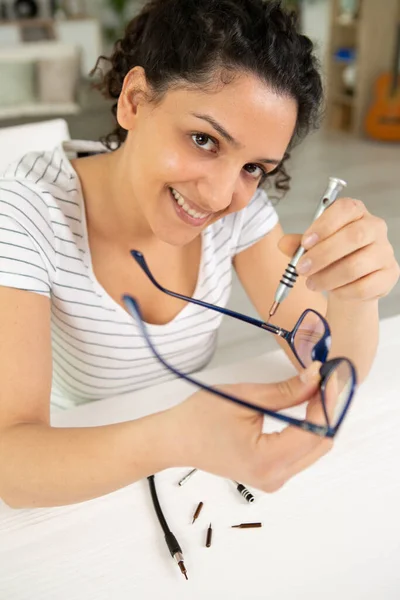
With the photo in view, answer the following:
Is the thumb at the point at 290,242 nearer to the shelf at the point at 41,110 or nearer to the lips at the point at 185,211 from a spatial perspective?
the lips at the point at 185,211

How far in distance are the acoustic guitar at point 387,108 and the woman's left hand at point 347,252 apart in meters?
3.38

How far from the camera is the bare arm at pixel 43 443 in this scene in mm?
505

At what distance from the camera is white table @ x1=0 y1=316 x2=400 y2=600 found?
0.54 metres

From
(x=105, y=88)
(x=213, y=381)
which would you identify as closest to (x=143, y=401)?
(x=213, y=381)

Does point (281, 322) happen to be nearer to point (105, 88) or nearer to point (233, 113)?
point (233, 113)

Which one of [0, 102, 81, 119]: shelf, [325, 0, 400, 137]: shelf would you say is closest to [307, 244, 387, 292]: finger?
[325, 0, 400, 137]: shelf

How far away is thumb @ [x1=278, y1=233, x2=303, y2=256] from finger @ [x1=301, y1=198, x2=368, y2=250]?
0.04ft

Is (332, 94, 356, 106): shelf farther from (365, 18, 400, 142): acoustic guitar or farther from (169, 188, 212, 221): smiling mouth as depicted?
(169, 188, 212, 221): smiling mouth

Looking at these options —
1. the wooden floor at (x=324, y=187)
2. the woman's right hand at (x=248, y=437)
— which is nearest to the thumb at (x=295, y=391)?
the woman's right hand at (x=248, y=437)

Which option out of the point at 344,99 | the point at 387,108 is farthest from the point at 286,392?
the point at 344,99

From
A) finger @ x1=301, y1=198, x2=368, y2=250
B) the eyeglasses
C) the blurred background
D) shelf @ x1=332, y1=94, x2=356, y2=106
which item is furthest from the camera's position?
shelf @ x1=332, y1=94, x2=356, y2=106

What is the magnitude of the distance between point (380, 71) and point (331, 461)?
376 centimetres

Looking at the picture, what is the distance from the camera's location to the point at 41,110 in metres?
4.05

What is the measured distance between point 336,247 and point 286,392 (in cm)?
21
